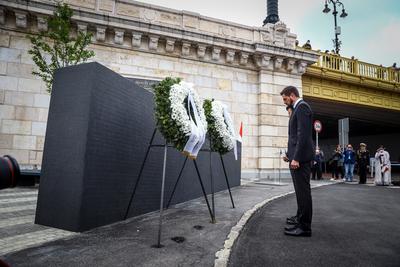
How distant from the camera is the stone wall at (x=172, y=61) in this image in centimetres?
1149

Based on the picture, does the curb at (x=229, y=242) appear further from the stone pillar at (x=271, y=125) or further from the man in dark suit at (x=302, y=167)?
the stone pillar at (x=271, y=125)

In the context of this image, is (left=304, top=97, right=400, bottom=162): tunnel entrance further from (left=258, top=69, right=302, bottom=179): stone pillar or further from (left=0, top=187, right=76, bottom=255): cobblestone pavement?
(left=0, top=187, right=76, bottom=255): cobblestone pavement

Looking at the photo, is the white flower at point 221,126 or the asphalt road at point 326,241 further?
the white flower at point 221,126

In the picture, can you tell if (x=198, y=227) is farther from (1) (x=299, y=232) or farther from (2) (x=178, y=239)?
(1) (x=299, y=232)

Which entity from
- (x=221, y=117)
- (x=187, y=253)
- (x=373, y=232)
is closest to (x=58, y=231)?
(x=187, y=253)

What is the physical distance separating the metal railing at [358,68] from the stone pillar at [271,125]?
170 inches

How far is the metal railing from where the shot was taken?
18547 mm

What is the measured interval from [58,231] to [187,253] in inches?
78.6

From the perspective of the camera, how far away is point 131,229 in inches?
165

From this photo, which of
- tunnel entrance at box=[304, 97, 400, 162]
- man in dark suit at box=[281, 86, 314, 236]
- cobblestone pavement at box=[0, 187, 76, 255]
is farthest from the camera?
tunnel entrance at box=[304, 97, 400, 162]

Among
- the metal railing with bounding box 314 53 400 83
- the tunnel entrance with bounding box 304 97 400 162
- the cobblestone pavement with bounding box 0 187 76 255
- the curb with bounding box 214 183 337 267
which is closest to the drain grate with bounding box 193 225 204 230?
the curb with bounding box 214 183 337 267

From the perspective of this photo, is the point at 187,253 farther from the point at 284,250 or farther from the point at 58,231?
the point at 58,231

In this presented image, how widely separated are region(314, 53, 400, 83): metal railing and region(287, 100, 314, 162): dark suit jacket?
1531 cm

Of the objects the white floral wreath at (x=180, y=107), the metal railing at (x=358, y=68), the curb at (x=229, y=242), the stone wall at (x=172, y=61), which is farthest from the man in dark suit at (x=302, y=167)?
the metal railing at (x=358, y=68)
